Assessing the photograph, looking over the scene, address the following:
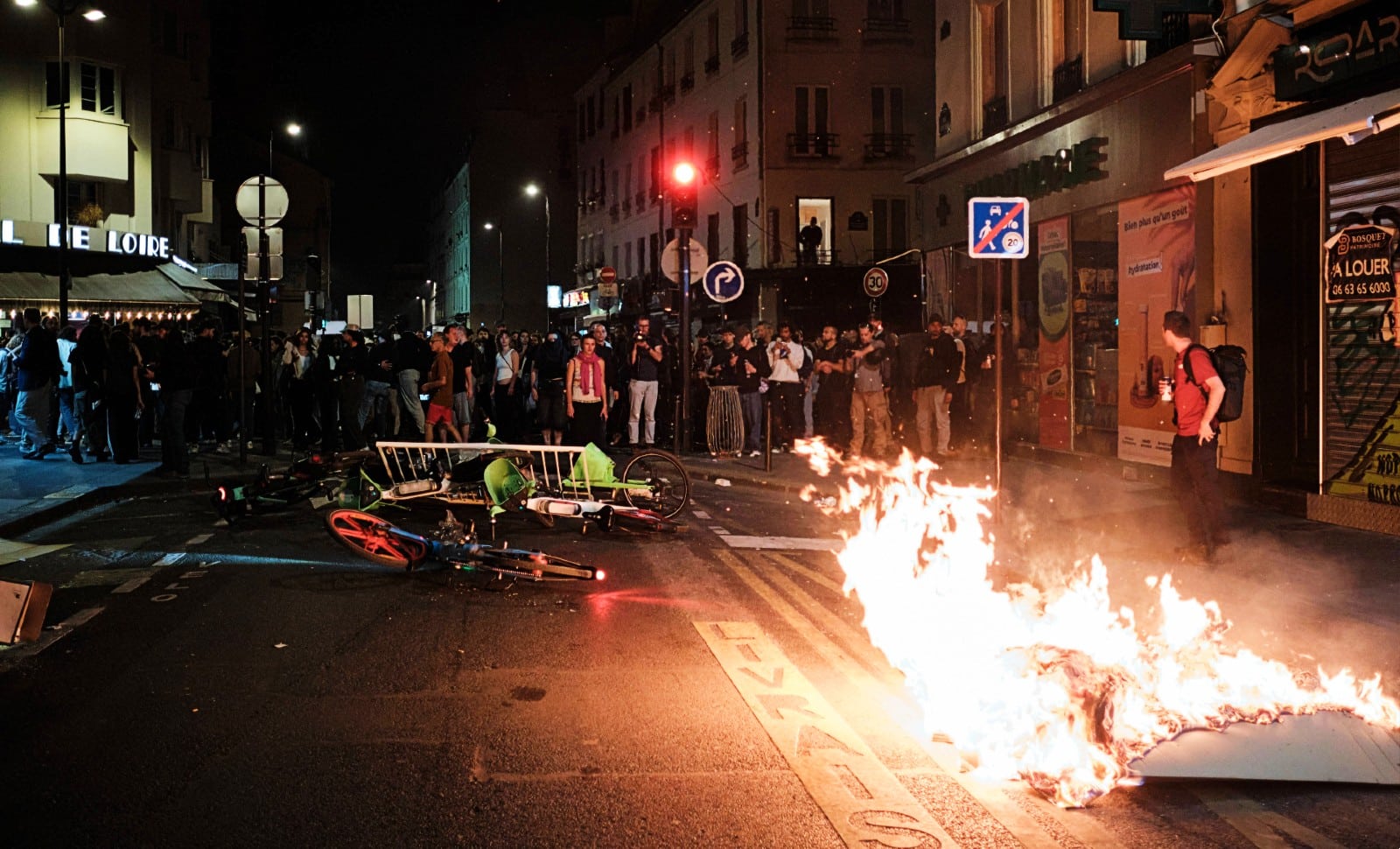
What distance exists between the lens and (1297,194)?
507 inches

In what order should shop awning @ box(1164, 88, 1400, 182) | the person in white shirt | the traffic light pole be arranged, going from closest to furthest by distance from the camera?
shop awning @ box(1164, 88, 1400, 182) → the traffic light pole → the person in white shirt

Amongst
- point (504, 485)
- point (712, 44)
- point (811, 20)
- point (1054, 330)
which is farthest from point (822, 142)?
point (504, 485)

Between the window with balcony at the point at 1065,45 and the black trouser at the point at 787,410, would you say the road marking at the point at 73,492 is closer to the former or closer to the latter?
the black trouser at the point at 787,410

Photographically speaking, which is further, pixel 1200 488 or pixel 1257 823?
pixel 1200 488

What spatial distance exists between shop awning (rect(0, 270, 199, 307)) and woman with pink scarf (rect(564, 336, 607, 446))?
70.7 ft

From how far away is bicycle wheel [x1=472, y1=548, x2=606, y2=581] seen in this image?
29.1 feet

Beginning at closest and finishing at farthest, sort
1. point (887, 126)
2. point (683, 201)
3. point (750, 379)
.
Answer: point (683, 201) < point (750, 379) < point (887, 126)

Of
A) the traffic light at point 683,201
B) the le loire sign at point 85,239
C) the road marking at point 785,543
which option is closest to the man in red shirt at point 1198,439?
the road marking at point 785,543

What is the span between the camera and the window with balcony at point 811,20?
40656 millimetres

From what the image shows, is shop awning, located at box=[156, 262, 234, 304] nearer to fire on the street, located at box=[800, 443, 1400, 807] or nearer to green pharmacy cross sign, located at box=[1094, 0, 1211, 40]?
green pharmacy cross sign, located at box=[1094, 0, 1211, 40]

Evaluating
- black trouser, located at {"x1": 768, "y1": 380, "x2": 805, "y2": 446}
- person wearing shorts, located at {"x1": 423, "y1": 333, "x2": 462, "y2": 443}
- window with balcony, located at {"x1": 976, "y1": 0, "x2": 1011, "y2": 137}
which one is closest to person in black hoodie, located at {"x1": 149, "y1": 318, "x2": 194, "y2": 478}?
person wearing shorts, located at {"x1": 423, "y1": 333, "x2": 462, "y2": 443}

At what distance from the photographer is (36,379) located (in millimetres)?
18516

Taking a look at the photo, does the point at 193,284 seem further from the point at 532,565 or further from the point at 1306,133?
the point at 1306,133

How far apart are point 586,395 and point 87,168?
26864 millimetres
